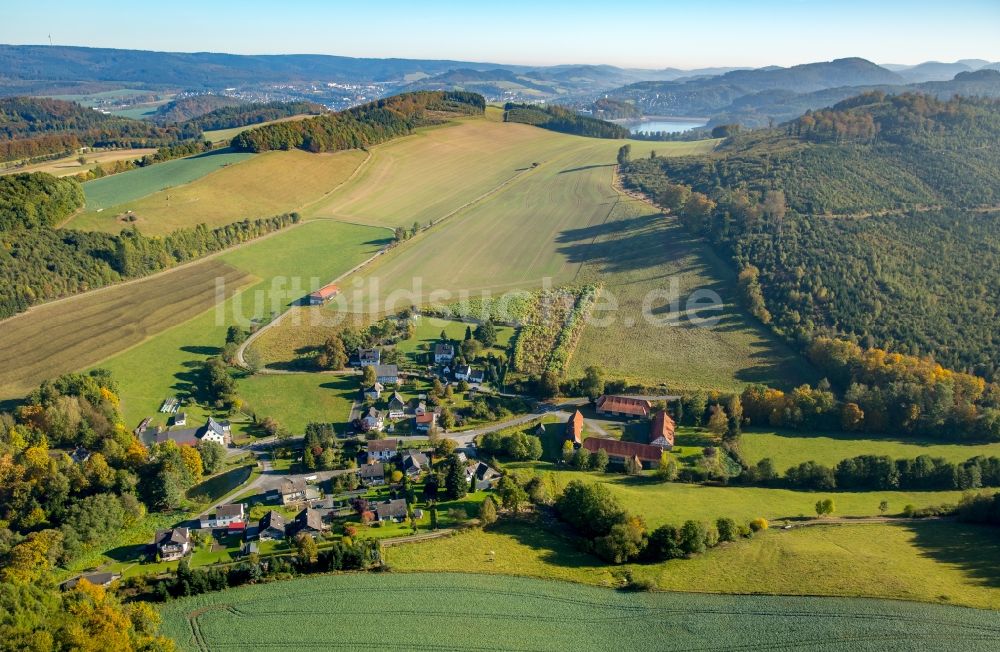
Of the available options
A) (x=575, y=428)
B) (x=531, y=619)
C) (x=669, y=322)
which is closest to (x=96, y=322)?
(x=575, y=428)

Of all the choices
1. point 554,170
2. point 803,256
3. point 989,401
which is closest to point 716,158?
point 554,170

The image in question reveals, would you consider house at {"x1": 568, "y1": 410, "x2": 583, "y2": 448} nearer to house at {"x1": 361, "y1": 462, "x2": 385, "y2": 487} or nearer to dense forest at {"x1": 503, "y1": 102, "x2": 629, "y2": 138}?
house at {"x1": 361, "y1": 462, "x2": 385, "y2": 487}

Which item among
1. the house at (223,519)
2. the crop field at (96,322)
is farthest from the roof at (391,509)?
the crop field at (96,322)

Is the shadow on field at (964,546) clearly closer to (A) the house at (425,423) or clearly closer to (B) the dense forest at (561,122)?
(A) the house at (425,423)

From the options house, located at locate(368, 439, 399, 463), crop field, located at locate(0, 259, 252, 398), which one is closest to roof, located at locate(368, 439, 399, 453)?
house, located at locate(368, 439, 399, 463)

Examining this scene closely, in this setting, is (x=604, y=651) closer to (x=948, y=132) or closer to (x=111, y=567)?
(x=111, y=567)
